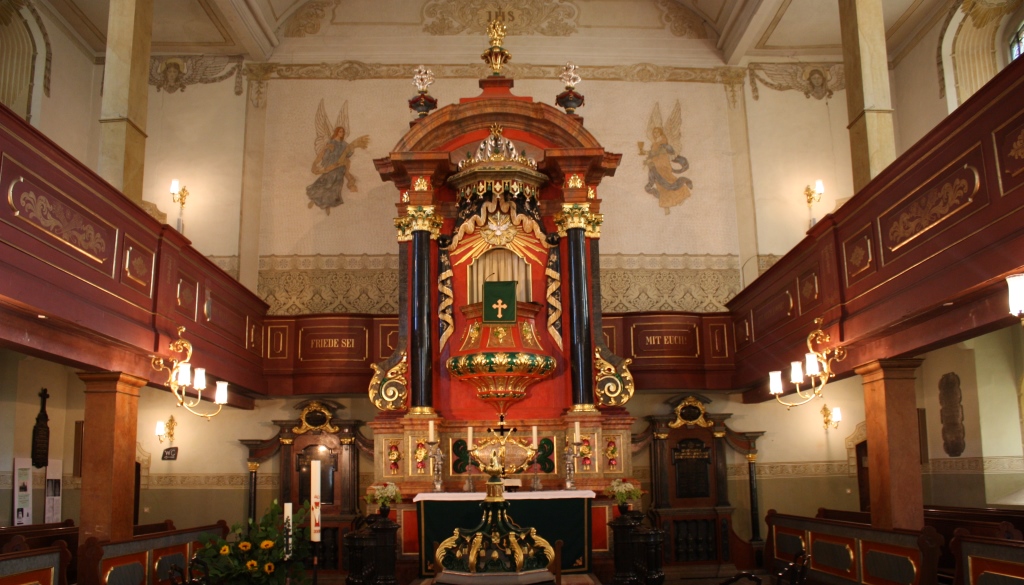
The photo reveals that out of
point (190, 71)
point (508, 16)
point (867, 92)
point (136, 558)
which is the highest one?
point (508, 16)

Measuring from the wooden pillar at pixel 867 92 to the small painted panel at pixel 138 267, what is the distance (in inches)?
330

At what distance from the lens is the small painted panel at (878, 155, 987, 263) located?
7777 mm

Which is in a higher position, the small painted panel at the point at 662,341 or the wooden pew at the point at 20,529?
the small painted panel at the point at 662,341

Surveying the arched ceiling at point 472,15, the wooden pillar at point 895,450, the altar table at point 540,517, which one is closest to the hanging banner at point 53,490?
the altar table at point 540,517

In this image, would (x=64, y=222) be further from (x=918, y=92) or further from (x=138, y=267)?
(x=918, y=92)

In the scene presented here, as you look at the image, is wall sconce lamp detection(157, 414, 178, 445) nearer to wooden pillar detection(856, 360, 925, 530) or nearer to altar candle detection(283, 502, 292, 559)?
altar candle detection(283, 502, 292, 559)

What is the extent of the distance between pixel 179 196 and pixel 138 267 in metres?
6.04

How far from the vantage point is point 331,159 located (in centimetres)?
1628

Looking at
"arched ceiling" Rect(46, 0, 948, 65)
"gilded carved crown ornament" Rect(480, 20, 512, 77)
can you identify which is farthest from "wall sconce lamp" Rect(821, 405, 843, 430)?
"gilded carved crown ornament" Rect(480, 20, 512, 77)

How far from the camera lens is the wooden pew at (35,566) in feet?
25.1

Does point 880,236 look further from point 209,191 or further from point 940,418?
point 209,191

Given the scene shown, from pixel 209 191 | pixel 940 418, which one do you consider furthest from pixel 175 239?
pixel 940 418

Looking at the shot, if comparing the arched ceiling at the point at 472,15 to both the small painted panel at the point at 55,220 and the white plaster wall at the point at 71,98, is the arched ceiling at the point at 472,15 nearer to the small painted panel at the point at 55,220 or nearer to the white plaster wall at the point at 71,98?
the white plaster wall at the point at 71,98

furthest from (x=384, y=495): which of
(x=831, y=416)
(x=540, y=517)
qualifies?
(x=831, y=416)
